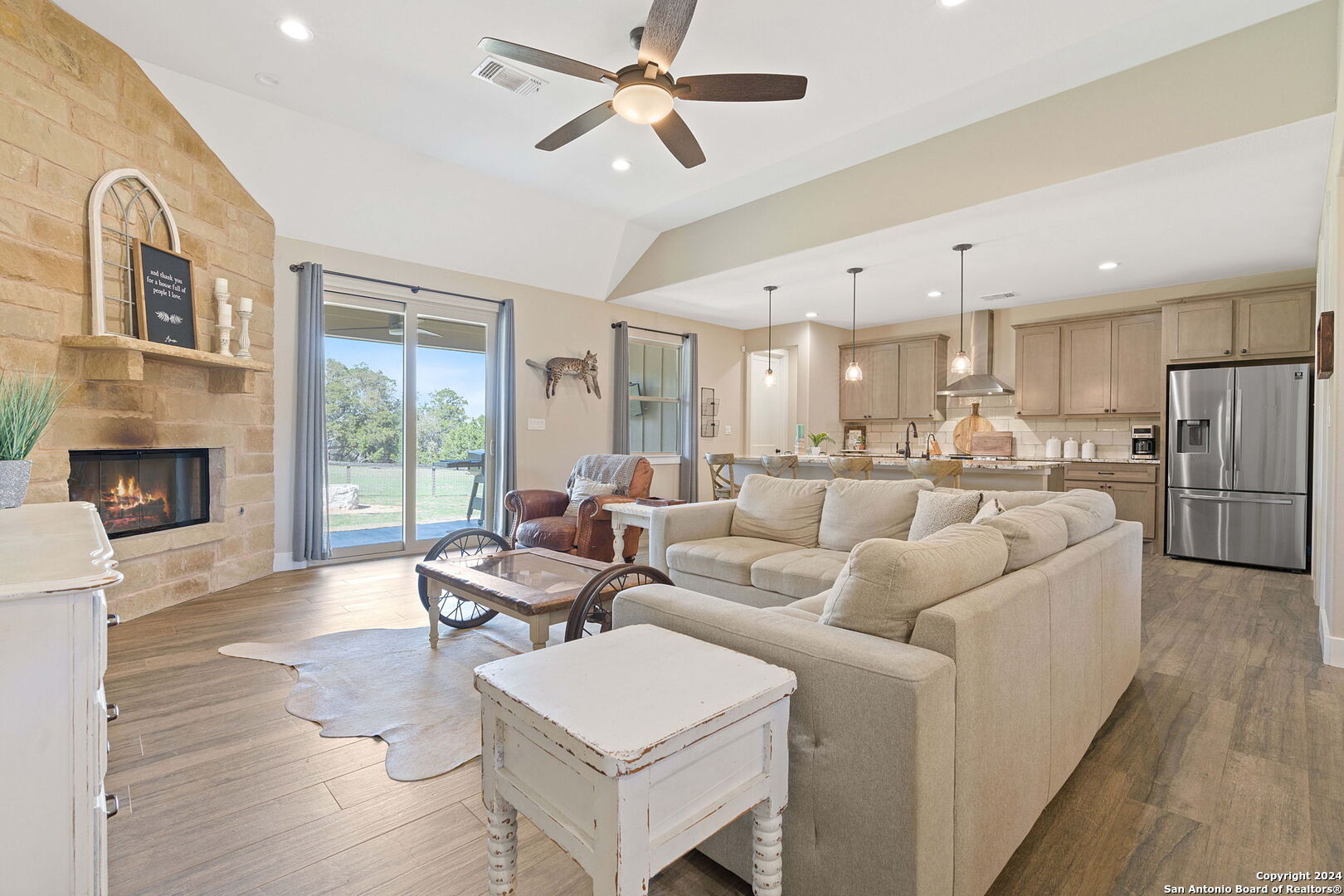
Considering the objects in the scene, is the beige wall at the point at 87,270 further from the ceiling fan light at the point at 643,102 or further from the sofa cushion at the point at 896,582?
the sofa cushion at the point at 896,582

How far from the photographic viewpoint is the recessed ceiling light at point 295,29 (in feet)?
10.3

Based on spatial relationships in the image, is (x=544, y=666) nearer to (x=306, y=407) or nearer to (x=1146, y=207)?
(x=306, y=407)

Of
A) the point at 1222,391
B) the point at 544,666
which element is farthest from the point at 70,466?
the point at 1222,391

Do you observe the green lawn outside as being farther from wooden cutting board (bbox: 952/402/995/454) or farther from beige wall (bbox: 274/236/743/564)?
wooden cutting board (bbox: 952/402/995/454)

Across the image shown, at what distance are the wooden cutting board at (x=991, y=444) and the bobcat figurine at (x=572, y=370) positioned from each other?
180 inches

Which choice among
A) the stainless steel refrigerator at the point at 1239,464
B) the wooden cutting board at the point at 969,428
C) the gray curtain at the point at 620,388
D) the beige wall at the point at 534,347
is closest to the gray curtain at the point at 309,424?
the beige wall at the point at 534,347

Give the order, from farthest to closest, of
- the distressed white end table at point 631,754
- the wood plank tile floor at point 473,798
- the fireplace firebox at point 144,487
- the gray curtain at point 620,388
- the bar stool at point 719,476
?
the gray curtain at point 620,388 < the bar stool at point 719,476 < the fireplace firebox at point 144,487 < the wood plank tile floor at point 473,798 < the distressed white end table at point 631,754

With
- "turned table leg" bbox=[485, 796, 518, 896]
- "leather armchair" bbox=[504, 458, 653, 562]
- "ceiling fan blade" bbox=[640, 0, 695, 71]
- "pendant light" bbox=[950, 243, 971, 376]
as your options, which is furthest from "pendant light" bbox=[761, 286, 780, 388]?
"turned table leg" bbox=[485, 796, 518, 896]

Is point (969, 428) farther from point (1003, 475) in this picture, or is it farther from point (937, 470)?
A: point (937, 470)

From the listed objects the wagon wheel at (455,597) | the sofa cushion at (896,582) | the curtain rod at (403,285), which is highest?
the curtain rod at (403,285)

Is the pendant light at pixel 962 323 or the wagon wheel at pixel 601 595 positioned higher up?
the pendant light at pixel 962 323

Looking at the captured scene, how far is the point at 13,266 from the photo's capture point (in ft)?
9.79

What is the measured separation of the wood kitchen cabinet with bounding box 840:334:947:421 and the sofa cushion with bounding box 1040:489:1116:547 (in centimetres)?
517

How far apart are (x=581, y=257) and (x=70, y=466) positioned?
14.0 ft
